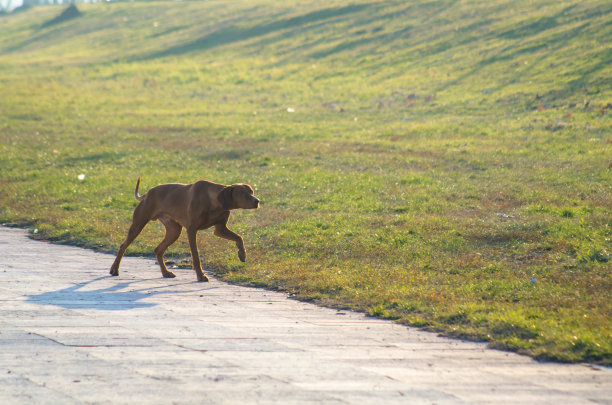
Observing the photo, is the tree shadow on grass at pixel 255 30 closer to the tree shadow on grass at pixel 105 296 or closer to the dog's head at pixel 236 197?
the dog's head at pixel 236 197

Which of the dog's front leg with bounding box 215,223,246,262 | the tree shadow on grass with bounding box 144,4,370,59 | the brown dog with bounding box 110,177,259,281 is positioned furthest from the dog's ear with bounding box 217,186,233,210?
the tree shadow on grass with bounding box 144,4,370,59

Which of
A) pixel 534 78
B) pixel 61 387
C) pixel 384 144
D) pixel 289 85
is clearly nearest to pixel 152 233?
pixel 61 387

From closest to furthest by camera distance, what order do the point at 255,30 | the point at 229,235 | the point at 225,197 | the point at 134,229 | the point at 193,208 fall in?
the point at 225,197
the point at 193,208
the point at 229,235
the point at 134,229
the point at 255,30

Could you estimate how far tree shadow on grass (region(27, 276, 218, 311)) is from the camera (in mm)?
8062

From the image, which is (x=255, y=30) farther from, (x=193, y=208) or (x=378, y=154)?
(x=193, y=208)

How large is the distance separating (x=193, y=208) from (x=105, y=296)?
1.72 meters

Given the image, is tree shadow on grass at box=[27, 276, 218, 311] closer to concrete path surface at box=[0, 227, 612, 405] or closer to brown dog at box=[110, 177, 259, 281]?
concrete path surface at box=[0, 227, 612, 405]

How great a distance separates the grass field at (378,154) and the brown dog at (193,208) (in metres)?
0.64

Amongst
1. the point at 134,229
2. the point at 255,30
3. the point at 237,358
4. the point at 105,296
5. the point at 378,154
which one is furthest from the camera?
the point at 255,30

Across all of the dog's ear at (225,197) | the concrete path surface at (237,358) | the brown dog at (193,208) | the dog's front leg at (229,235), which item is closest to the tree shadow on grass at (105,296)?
the concrete path surface at (237,358)

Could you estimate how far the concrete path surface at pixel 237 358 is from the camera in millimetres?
5258

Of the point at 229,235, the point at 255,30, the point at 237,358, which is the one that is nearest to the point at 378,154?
the point at 229,235

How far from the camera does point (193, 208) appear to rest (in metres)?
9.54

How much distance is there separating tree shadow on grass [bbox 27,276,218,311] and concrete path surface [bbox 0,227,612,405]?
0.08 feet
